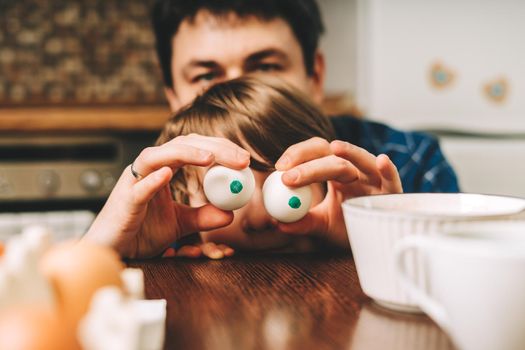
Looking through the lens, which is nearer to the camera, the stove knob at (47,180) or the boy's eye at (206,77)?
the boy's eye at (206,77)

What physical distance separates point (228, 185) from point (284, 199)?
0.07 m

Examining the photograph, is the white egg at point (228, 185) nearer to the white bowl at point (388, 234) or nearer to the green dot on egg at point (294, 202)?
the green dot on egg at point (294, 202)

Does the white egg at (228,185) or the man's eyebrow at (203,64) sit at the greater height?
the man's eyebrow at (203,64)

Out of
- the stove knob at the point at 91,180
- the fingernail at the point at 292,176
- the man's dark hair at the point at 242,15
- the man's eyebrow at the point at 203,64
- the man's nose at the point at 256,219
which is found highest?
the man's dark hair at the point at 242,15

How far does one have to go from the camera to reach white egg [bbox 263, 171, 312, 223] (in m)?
0.64

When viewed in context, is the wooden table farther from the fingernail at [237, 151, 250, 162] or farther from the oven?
the oven

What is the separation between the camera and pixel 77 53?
2.60 m

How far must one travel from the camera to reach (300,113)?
3.01 ft

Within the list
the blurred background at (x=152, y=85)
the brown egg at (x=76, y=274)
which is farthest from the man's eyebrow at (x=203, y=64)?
the brown egg at (x=76, y=274)

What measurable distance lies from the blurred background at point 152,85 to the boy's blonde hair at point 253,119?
1.09 meters

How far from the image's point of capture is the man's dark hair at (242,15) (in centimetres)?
138

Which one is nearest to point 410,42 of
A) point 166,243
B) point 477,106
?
point 477,106

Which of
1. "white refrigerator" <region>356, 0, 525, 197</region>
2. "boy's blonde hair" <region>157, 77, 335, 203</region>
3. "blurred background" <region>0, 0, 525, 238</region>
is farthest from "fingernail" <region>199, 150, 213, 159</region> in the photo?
"white refrigerator" <region>356, 0, 525, 197</region>

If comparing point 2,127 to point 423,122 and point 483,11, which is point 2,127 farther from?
point 483,11
